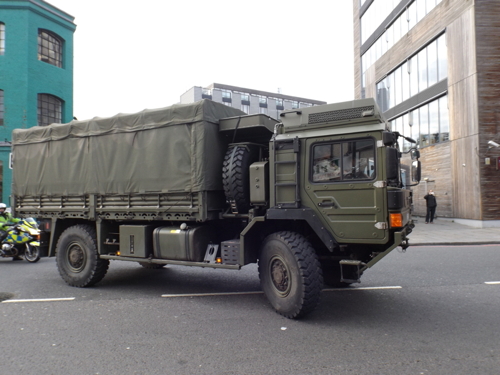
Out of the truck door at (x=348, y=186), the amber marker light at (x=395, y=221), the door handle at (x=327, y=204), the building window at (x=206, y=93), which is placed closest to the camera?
the amber marker light at (x=395, y=221)

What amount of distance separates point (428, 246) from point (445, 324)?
8313 mm

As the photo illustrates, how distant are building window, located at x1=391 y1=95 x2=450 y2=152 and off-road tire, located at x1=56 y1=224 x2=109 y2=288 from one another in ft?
59.1

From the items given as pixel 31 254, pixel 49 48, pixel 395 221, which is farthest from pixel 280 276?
pixel 49 48

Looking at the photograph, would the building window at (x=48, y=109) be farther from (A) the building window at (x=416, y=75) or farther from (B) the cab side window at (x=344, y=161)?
(A) the building window at (x=416, y=75)

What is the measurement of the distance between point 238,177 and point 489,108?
53.1ft

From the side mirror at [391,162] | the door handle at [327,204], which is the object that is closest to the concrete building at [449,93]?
the side mirror at [391,162]

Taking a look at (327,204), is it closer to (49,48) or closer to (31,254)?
(31,254)

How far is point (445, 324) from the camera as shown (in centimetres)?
482

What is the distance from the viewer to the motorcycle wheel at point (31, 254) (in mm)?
9953

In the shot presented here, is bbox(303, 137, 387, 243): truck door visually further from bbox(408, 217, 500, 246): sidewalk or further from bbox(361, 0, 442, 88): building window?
bbox(361, 0, 442, 88): building window

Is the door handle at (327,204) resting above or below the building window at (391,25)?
below

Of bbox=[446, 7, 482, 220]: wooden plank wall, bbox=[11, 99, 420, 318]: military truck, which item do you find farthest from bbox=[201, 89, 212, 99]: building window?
bbox=[11, 99, 420, 318]: military truck

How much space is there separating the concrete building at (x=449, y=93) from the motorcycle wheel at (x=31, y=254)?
17426 mm

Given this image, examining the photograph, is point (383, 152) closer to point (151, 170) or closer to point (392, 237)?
point (392, 237)
